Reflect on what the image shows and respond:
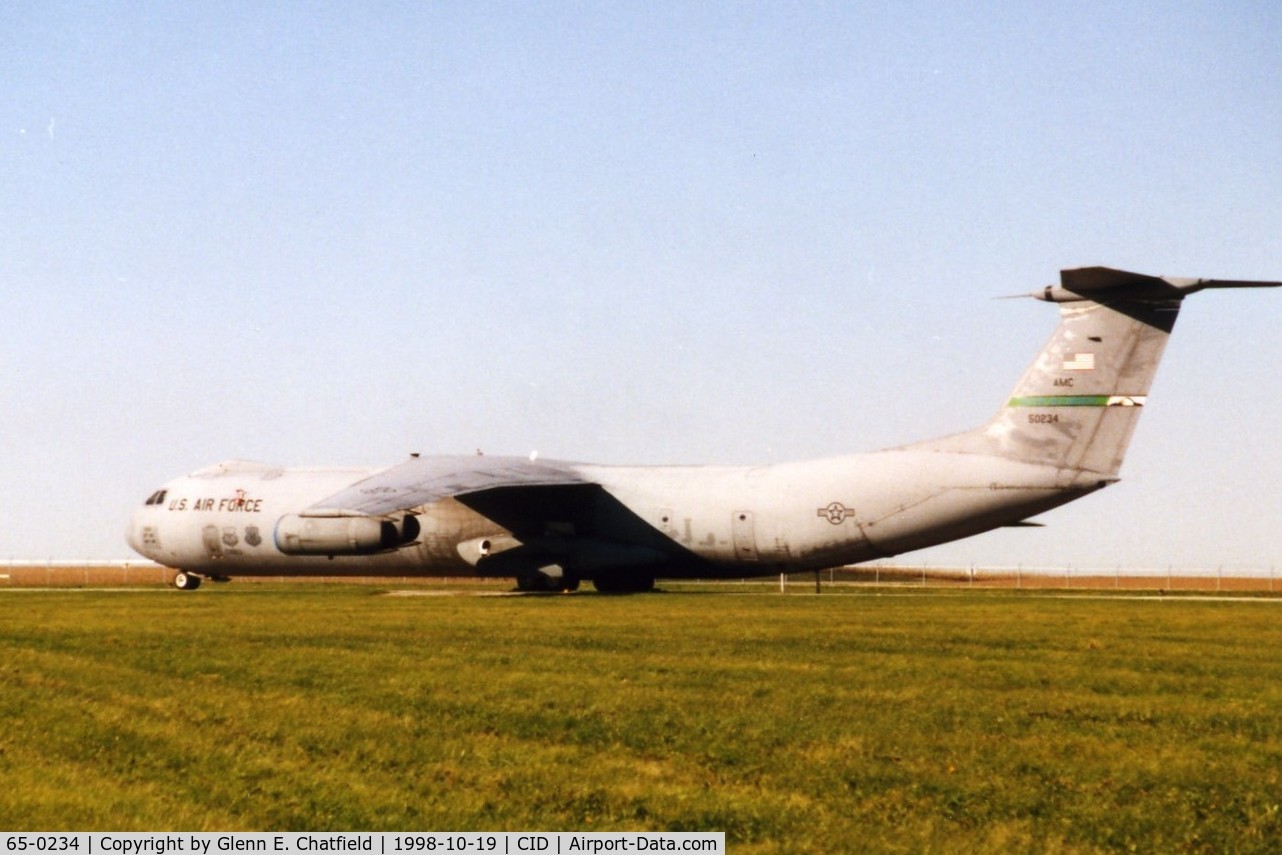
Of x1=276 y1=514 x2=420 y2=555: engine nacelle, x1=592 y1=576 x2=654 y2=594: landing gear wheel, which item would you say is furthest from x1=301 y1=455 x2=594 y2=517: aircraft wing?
x1=592 y1=576 x2=654 y2=594: landing gear wheel

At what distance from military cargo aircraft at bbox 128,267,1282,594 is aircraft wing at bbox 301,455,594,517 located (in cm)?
10

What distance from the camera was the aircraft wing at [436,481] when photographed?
31.1 m

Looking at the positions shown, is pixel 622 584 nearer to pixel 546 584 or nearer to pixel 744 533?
pixel 546 584

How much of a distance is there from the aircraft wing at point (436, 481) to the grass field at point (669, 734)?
395 inches

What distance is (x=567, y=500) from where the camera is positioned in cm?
3753

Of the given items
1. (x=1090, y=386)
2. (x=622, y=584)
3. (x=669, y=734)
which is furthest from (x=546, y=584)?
(x=669, y=734)

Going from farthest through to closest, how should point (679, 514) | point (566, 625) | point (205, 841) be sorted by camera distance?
point (679, 514) < point (566, 625) < point (205, 841)

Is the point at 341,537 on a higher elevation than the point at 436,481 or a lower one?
lower

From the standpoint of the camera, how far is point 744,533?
35531 millimetres

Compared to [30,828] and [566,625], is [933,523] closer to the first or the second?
[566,625]

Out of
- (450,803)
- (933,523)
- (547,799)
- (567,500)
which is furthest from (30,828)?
(567,500)

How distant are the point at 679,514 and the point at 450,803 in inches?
1119

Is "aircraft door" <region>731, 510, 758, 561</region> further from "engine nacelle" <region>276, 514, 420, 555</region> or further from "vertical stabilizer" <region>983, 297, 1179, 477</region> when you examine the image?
"engine nacelle" <region>276, 514, 420, 555</region>

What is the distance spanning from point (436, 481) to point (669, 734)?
23707 mm
